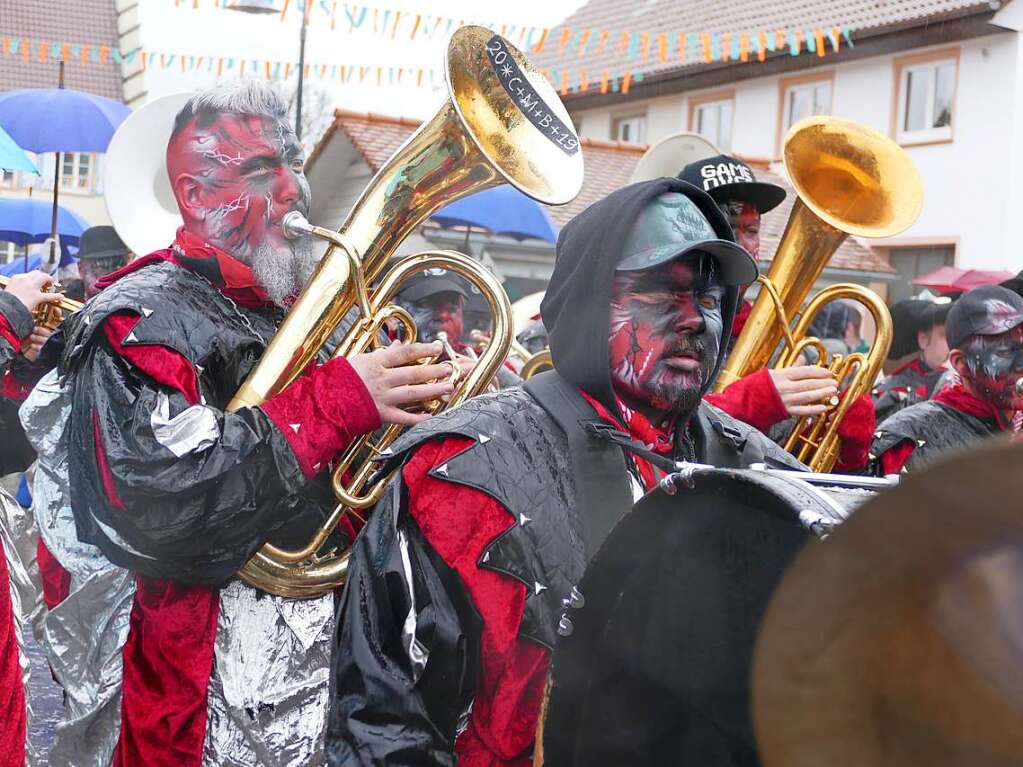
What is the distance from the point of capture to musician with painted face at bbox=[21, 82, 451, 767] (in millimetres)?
3029

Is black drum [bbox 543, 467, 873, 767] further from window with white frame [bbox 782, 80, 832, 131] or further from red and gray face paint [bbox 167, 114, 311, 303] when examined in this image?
window with white frame [bbox 782, 80, 832, 131]

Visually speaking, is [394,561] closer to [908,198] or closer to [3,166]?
[908,198]

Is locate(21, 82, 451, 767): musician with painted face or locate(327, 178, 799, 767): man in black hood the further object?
locate(21, 82, 451, 767): musician with painted face

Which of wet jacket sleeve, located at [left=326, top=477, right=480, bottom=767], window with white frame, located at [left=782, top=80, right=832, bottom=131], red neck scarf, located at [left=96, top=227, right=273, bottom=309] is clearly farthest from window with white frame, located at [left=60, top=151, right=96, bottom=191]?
wet jacket sleeve, located at [left=326, top=477, right=480, bottom=767]

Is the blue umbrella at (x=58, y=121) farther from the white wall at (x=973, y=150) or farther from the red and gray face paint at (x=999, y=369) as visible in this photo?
the white wall at (x=973, y=150)

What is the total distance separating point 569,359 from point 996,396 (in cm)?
315

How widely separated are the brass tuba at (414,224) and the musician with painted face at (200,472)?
0.08 m

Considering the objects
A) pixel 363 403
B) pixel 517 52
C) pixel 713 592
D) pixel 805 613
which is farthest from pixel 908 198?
pixel 805 613

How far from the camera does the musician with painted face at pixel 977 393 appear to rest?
5.09m

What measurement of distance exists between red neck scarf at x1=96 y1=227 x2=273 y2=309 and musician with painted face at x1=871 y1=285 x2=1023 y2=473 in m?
2.68

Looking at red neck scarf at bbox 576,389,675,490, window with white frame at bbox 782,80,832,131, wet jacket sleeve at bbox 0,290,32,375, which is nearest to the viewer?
red neck scarf at bbox 576,389,675,490

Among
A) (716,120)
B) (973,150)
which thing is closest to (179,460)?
(973,150)

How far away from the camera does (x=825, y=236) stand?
15.9ft

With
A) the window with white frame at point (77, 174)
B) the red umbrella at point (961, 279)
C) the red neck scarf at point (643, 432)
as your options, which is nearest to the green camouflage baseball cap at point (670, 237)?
the red neck scarf at point (643, 432)
